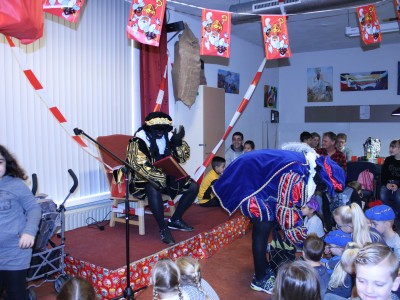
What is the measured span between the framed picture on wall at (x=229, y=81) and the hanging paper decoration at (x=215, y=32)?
93.8 inches

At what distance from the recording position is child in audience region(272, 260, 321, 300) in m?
1.32

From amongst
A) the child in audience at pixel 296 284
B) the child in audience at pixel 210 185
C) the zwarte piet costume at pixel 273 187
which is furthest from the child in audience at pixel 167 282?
the child in audience at pixel 210 185

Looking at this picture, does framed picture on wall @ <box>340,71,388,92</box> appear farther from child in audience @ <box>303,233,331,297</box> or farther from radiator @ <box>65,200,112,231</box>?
child in audience @ <box>303,233,331,297</box>

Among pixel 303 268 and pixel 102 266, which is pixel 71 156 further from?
pixel 303 268

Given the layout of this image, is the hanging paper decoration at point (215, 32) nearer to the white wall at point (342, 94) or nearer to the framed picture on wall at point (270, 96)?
the framed picture on wall at point (270, 96)

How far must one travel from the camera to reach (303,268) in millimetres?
1363

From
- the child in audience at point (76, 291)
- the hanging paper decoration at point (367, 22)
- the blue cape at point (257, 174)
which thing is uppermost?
the hanging paper decoration at point (367, 22)

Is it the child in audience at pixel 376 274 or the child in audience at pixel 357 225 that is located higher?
the child in audience at pixel 376 274

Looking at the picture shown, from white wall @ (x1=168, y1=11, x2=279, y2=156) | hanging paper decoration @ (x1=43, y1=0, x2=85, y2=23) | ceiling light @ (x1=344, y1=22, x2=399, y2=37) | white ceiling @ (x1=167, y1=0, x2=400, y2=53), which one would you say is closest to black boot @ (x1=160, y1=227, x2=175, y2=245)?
hanging paper decoration @ (x1=43, y1=0, x2=85, y2=23)

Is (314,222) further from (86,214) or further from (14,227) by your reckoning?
(14,227)

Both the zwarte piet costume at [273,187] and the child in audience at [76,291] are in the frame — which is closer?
the child in audience at [76,291]

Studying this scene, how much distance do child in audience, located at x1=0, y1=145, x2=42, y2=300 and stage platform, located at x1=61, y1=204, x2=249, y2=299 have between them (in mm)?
759

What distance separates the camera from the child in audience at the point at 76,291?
129 centimetres

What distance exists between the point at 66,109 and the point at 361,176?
3724mm
